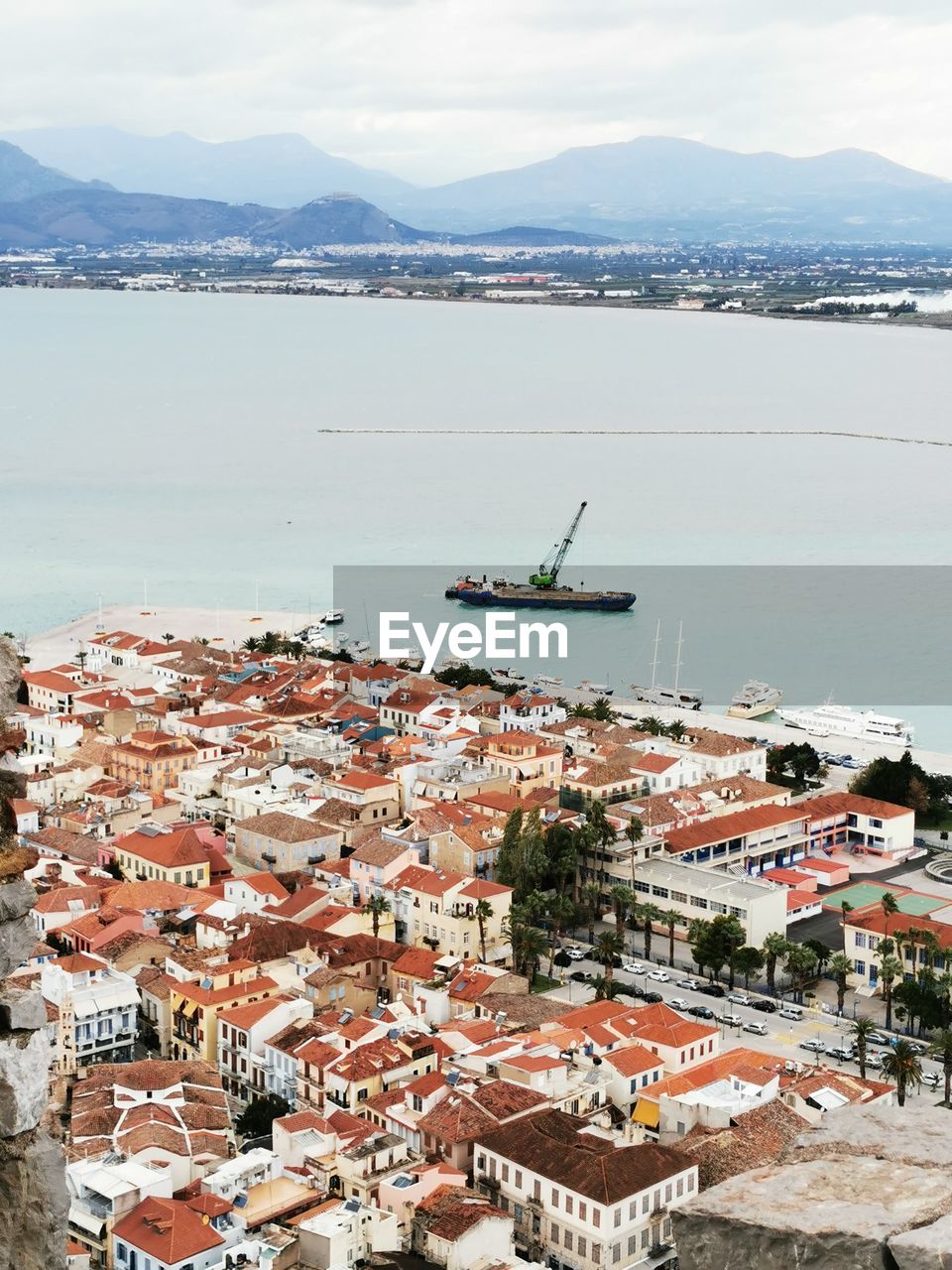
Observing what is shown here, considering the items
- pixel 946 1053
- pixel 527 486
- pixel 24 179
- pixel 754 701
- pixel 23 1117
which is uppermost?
pixel 24 179

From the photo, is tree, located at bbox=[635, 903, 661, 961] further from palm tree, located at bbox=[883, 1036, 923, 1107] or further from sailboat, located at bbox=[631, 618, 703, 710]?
sailboat, located at bbox=[631, 618, 703, 710]

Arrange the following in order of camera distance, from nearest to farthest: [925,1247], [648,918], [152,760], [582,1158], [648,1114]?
1. [925,1247]
2. [582,1158]
3. [648,1114]
4. [648,918]
5. [152,760]

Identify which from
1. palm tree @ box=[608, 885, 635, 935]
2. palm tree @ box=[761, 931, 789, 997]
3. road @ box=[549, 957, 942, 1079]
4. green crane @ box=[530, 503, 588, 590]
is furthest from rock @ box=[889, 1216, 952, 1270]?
green crane @ box=[530, 503, 588, 590]

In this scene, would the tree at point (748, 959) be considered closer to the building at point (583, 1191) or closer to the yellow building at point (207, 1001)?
the yellow building at point (207, 1001)

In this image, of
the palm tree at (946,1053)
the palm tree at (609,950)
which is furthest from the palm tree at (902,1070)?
the palm tree at (609,950)

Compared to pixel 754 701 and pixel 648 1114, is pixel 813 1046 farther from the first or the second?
pixel 754 701

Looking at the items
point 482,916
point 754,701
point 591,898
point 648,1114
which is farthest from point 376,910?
point 754,701
